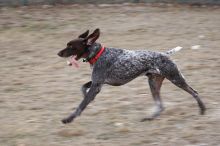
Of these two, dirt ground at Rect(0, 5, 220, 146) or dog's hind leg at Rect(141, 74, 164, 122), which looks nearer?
dirt ground at Rect(0, 5, 220, 146)

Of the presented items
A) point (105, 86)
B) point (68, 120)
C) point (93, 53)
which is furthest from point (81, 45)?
point (105, 86)

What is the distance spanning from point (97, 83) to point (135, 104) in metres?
1.12

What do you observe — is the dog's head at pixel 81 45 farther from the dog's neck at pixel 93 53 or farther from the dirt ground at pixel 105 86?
the dirt ground at pixel 105 86

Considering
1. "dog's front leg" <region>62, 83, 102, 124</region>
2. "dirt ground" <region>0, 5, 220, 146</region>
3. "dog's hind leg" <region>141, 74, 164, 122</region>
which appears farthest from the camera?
"dog's hind leg" <region>141, 74, 164, 122</region>

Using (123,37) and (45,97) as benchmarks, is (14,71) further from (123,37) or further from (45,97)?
(123,37)

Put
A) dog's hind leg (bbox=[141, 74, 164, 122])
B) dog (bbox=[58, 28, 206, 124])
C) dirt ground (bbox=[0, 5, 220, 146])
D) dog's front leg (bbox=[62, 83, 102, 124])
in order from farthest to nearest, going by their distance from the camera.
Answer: dog's hind leg (bbox=[141, 74, 164, 122]), dog (bbox=[58, 28, 206, 124]), dog's front leg (bbox=[62, 83, 102, 124]), dirt ground (bbox=[0, 5, 220, 146])

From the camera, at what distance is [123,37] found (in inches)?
523

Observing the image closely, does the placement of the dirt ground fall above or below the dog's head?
below

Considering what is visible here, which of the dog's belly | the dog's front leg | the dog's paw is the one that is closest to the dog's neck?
the dog's belly

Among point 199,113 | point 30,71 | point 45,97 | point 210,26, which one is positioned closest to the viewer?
point 199,113

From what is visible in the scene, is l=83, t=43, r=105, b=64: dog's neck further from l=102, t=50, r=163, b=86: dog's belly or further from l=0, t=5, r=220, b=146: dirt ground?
l=0, t=5, r=220, b=146: dirt ground

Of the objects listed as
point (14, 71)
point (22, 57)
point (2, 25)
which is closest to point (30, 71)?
point (14, 71)

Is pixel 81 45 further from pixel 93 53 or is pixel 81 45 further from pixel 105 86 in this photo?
pixel 105 86

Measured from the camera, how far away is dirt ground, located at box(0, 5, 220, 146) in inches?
266
